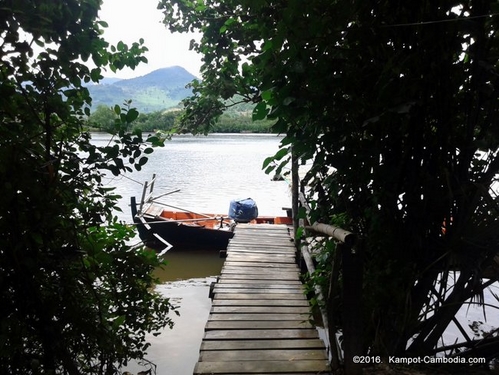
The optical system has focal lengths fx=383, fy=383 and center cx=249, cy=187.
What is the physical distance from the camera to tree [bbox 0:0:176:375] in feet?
5.49

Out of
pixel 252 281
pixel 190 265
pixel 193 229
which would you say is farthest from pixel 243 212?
pixel 252 281

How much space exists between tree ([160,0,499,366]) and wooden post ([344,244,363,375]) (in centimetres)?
18

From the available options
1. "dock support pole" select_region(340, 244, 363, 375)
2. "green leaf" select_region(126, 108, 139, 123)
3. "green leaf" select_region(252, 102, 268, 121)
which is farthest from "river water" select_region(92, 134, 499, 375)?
"dock support pole" select_region(340, 244, 363, 375)

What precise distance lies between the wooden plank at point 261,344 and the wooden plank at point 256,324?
0.26 meters

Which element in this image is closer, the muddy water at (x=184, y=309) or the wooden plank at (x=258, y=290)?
the wooden plank at (x=258, y=290)

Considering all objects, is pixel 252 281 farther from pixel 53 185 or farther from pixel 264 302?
pixel 53 185

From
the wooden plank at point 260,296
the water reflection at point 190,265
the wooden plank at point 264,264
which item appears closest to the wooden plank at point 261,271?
the wooden plank at point 264,264

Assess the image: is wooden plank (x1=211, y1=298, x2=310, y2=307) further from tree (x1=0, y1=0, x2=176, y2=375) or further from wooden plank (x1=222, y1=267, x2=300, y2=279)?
tree (x1=0, y1=0, x2=176, y2=375)

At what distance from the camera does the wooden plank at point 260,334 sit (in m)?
3.32

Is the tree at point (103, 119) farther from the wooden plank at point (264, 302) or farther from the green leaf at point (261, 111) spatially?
the wooden plank at point (264, 302)

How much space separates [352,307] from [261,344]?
1.27 m

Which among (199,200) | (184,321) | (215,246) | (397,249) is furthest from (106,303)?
(199,200)

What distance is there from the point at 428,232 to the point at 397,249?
216 mm

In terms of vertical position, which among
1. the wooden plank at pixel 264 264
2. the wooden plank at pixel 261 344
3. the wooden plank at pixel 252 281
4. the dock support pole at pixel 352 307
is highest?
the dock support pole at pixel 352 307
